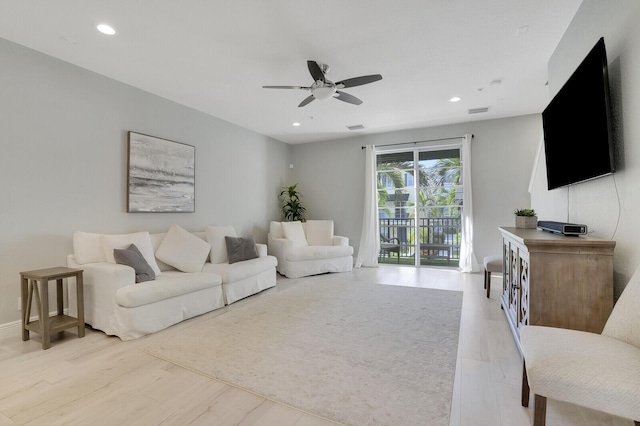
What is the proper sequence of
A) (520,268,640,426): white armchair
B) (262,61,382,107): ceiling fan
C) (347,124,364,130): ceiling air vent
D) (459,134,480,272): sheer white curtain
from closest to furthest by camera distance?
(520,268,640,426): white armchair → (262,61,382,107): ceiling fan → (459,134,480,272): sheer white curtain → (347,124,364,130): ceiling air vent

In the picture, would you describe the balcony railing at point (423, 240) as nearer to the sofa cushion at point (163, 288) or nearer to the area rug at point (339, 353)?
the area rug at point (339, 353)

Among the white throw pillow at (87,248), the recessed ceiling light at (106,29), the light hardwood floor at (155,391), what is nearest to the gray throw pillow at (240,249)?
the white throw pillow at (87,248)

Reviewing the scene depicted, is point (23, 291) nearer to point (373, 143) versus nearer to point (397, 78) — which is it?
point (397, 78)

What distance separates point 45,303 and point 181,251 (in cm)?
136

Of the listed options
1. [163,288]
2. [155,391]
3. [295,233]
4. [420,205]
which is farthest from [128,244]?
[420,205]

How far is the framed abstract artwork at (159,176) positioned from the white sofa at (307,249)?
5.44ft

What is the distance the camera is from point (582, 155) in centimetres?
211

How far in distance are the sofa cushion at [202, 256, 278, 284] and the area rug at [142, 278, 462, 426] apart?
0.38 m

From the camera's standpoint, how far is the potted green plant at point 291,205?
261 inches

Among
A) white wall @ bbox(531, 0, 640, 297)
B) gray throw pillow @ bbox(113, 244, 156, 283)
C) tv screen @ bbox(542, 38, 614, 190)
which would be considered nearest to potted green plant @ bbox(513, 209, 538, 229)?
tv screen @ bbox(542, 38, 614, 190)

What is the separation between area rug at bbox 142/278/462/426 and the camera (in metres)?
1.72

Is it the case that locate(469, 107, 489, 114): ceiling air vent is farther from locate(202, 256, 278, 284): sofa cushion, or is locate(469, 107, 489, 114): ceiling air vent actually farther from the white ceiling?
locate(202, 256, 278, 284): sofa cushion

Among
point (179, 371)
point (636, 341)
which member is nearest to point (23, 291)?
point (179, 371)

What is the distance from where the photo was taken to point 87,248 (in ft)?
10.0
